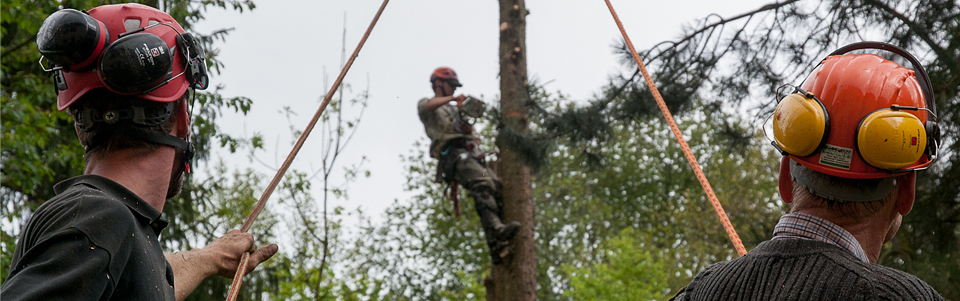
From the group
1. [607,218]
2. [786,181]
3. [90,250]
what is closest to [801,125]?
[786,181]

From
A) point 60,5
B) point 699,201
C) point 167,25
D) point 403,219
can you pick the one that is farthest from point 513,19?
point 699,201

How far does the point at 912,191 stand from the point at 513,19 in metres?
5.80

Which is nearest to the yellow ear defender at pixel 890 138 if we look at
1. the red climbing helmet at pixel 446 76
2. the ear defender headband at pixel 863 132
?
the ear defender headband at pixel 863 132

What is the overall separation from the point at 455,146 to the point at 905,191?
640cm

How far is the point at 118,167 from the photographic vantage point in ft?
5.79

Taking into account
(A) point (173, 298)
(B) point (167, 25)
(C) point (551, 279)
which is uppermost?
(B) point (167, 25)

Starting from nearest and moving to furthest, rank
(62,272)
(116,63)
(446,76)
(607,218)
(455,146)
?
1. (62,272)
2. (116,63)
3. (446,76)
4. (455,146)
5. (607,218)

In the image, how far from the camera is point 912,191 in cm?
165

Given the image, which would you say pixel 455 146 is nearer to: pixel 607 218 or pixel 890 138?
pixel 890 138

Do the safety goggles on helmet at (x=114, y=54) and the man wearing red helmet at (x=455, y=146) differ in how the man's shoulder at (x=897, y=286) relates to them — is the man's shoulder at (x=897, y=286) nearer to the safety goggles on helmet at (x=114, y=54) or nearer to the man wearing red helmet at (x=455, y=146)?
the safety goggles on helmet at (x=114, y=54)

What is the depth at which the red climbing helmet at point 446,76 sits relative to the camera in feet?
25.7

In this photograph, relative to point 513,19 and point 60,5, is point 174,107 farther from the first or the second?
point 60,5

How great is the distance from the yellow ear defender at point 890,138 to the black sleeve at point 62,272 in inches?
60.6

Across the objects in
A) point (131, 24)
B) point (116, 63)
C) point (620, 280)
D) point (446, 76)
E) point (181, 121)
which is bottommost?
point (620, 280)
